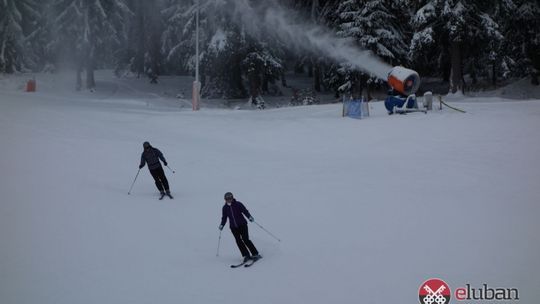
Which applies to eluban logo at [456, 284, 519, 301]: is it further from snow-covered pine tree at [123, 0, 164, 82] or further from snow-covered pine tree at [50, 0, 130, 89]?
snow-covered pine tree at [123, 0, 164, 82]

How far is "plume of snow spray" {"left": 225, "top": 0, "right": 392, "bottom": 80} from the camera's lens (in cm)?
3362

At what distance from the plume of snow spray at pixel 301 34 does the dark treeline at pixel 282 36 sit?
123 mm

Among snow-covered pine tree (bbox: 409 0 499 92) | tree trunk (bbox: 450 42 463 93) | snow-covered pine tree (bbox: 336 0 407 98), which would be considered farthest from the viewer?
snow-covered pine tree (bbox: 336 0 407 98)

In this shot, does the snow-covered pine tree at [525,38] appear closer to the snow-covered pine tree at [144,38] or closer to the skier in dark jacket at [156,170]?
the skier in dark jacket at [156,170]

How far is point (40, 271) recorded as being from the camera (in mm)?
8688

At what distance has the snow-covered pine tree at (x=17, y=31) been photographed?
3931 centimetres

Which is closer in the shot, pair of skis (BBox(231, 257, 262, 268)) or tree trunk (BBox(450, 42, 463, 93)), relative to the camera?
pair of skis (BBox(231, 257, 262, 268))

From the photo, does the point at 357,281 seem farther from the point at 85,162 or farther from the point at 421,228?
the point at 85,162

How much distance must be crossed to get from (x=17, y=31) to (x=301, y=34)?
22565mm

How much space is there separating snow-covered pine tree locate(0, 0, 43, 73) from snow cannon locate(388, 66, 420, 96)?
3087 centimetres

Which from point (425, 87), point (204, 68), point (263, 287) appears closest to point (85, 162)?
point (263, 287)

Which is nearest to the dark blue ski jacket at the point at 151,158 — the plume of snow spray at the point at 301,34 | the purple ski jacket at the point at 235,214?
the purple ski jacket at the point at 235,214

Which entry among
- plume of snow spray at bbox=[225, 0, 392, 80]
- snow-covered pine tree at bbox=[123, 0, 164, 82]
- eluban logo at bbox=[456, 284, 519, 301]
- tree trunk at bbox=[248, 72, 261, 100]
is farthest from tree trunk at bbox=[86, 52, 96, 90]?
eluban logo at bbox=[456, 284, 519, 301]

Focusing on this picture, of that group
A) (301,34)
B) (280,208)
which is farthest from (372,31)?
(280,208)
